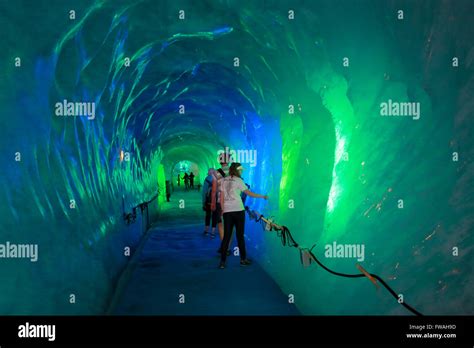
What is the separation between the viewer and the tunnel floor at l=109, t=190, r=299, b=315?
575 cm

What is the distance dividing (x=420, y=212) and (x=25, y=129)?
3943mm

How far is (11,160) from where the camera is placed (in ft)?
11.7

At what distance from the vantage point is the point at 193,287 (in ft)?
22.0

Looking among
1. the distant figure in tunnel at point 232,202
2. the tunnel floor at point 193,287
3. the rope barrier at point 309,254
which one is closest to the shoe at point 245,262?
the tunnel floor at point 193,287

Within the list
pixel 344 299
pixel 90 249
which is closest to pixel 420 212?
pixel 344 299

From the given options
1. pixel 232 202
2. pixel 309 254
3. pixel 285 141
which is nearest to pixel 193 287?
pixel 232 202

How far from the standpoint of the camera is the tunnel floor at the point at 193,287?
575cm

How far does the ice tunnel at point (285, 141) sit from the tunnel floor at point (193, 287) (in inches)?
2.8

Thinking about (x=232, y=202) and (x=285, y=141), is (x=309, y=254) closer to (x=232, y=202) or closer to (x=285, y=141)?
(x=232, y=202)

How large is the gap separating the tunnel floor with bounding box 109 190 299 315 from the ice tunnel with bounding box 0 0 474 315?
0.07 metres

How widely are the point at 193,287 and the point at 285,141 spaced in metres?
3.22

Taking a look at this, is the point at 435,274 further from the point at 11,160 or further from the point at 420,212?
the point at 11,160

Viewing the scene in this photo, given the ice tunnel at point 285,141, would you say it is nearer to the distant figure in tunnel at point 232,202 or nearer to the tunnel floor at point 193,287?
the tunnel floor at point 193,287
